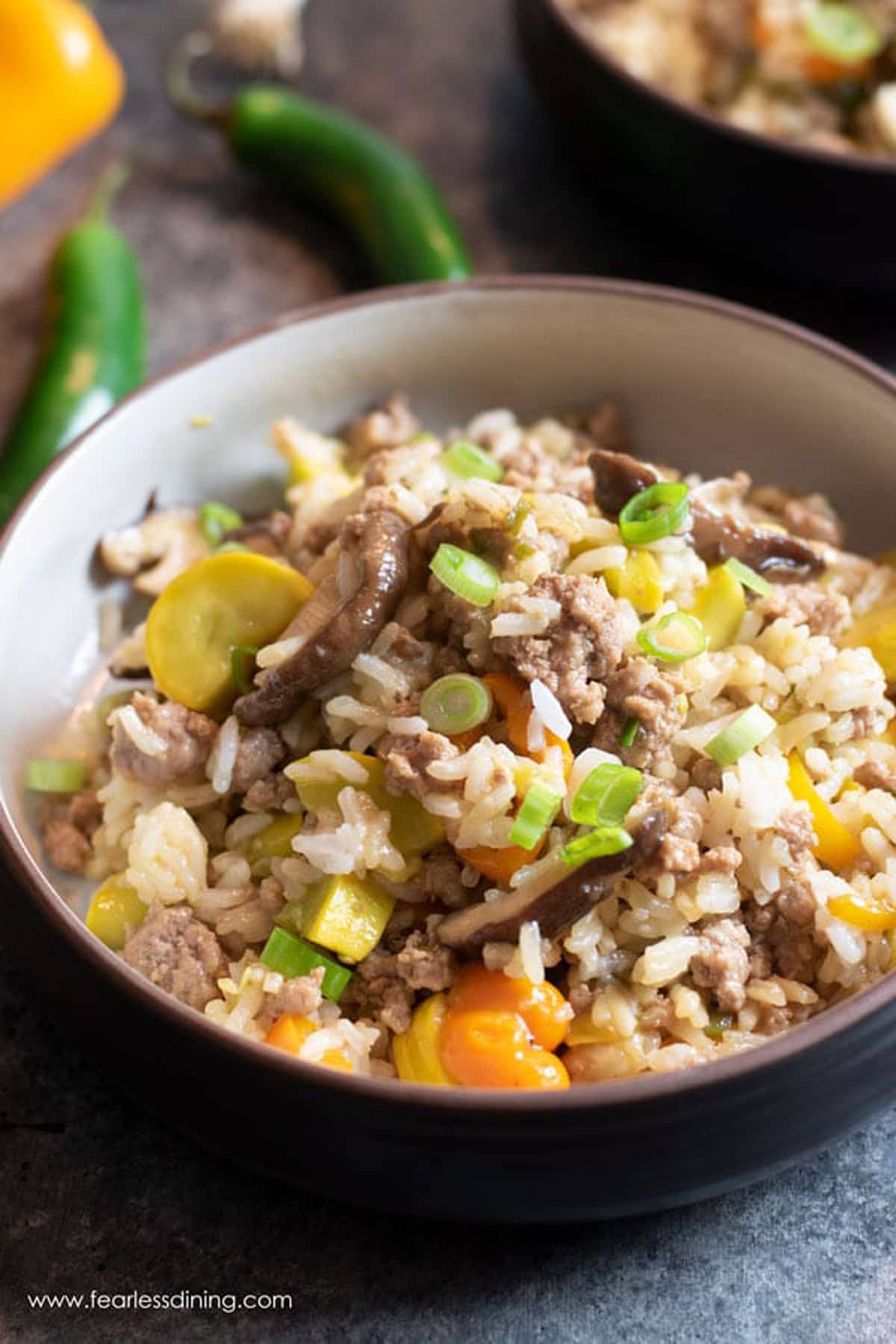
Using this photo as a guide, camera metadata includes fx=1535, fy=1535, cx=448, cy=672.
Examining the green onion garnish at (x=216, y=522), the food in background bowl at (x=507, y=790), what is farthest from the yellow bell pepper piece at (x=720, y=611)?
the green onion garnish at (x=216, y=522)

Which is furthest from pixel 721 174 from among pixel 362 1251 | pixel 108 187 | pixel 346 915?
pixel 362 1251

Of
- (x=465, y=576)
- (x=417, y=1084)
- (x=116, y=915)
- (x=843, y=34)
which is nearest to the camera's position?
(x=417, y=1084)

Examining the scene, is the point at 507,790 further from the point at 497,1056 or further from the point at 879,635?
the point at 879,635

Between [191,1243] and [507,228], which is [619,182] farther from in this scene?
[191,1243]

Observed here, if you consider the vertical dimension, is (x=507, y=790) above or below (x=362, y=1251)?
above

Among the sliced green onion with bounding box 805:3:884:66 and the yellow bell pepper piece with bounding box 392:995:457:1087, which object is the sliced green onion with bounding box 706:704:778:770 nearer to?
the yellow bell pepper piece with bounding box 392:995:457:1087

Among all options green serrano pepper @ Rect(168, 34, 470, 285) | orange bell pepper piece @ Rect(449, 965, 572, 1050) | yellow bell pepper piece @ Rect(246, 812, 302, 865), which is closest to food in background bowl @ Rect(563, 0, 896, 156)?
green serrano pepper @ Rect(168, 34, 470, 285)

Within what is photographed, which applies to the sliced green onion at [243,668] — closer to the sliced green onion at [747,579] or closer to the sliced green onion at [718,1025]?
the sliced green onion at [747,579]
